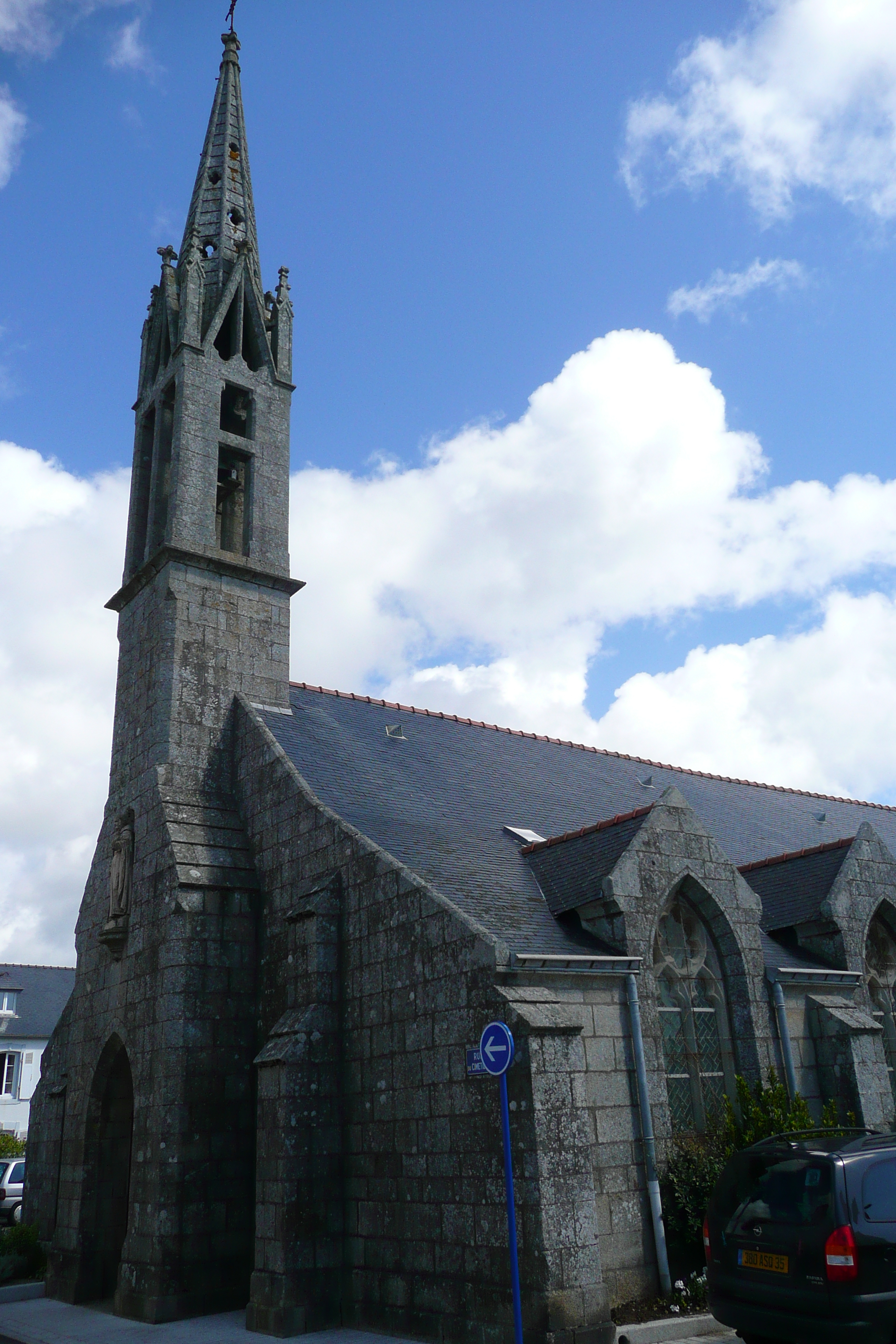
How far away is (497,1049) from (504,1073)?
20 centimetres

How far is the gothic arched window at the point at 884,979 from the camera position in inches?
608

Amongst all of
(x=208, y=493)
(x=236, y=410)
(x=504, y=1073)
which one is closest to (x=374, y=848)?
(x=504, y=1073)

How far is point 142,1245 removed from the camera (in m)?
12.2

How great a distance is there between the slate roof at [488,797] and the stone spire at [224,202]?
8.18m

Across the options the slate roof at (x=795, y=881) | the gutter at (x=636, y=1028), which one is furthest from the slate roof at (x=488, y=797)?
the slate roof at (x=795, y=881)

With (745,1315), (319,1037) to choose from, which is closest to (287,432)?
(319,1037)

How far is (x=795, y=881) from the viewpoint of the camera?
16.2 metres

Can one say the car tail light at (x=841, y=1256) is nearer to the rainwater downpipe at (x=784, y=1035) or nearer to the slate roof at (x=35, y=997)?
the rainwater downpipe at (x=784, y=1035)

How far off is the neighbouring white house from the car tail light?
36.3 metres

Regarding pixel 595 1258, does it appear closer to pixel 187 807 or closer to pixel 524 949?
pixel 524 949

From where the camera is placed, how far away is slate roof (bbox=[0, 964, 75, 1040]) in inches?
1587

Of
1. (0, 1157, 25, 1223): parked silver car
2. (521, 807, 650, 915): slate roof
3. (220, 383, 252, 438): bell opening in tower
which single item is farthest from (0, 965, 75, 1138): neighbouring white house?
(521, 807, 650, 915): slate roof

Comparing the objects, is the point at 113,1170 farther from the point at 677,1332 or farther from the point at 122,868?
the point at 677,1332

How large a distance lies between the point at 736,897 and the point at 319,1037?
18.7ft
